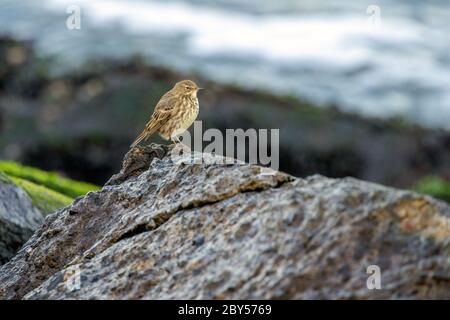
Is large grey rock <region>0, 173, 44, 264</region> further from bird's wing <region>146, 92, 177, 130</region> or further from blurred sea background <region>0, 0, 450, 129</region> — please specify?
blurred sea background <region>0, 0, 450, 129</region>

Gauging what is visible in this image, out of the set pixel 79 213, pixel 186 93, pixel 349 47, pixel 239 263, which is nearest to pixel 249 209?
pixel 239 263

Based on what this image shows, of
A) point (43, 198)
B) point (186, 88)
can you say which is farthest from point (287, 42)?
point (186, 88)

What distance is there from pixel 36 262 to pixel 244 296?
303cm

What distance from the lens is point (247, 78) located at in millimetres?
29484

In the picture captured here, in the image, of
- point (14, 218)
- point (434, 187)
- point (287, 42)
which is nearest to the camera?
point (14, 218)

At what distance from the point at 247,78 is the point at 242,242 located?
22106mm

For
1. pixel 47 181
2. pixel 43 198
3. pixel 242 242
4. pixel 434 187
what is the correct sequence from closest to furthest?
1. pixel 242 242
2. pixel 43 198
3. pixel 47 181
4. pixel 434 187

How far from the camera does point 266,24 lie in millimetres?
34000

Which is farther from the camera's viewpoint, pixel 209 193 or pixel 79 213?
pixel 79 213

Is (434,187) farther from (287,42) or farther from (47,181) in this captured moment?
(287,42)

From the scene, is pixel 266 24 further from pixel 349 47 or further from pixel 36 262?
pixel 36 262

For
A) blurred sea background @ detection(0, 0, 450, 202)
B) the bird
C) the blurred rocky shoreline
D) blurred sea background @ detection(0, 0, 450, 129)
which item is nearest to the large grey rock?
the bird

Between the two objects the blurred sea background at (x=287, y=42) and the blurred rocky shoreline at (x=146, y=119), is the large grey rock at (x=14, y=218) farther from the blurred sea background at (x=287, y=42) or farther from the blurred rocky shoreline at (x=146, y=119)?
the blurred sea background at (x=287, y=42)

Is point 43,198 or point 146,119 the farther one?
point 146,119
